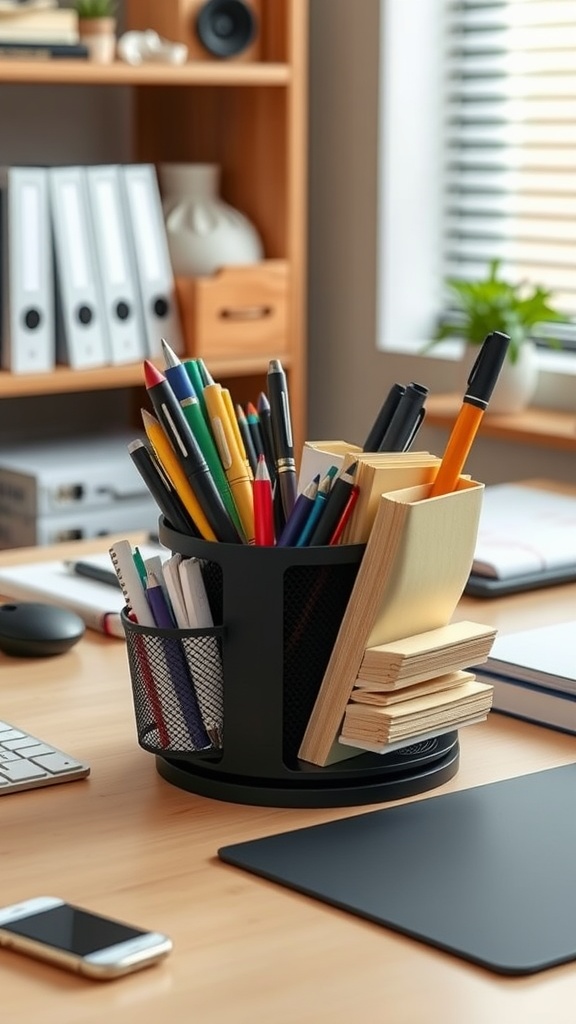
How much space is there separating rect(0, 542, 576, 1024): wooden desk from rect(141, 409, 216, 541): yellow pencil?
0.16 m

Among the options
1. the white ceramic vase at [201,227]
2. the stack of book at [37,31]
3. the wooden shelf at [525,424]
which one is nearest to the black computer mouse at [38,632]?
the wooden shelf at [525,424]

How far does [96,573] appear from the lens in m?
1.47

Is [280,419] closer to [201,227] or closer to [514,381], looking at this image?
[514,381]

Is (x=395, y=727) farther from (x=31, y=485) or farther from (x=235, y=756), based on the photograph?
(x=31, y=485)

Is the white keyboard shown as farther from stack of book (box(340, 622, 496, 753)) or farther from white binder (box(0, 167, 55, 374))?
white binder (box(0, 167, 55, 374))

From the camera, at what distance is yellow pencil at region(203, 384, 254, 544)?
1.00 m

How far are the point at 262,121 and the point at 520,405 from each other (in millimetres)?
697

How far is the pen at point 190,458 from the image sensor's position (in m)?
0.98

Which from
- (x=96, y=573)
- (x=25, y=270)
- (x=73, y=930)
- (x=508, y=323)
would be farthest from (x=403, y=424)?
(x=25, y=270)

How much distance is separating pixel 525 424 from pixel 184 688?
1525mm

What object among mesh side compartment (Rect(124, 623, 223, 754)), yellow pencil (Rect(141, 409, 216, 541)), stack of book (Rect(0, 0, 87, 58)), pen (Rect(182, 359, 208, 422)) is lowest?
mesh side compartment (Rect(124, 623, 223, 754))

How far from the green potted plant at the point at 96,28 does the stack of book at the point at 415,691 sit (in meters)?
1.71

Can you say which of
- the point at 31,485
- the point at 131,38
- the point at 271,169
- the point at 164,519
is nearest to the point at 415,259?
the point at 271,169

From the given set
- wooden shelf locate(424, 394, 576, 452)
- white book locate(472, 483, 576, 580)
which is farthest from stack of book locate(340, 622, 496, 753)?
wooden shelf locate(424, 394, 576, 452)
